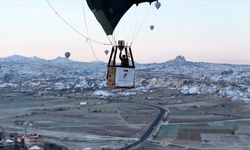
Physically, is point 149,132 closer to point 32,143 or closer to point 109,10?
point 32,143

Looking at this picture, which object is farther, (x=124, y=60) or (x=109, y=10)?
(x=124, y=60)

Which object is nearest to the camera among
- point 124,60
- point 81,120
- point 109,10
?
A: point 109,10

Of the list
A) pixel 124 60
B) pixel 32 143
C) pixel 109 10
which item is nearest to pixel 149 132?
pixel 32 143

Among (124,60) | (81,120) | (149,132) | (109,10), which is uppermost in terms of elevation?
(109,10)

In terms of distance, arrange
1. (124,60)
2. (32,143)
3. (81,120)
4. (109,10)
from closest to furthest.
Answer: (109,10) → (124,60) → (32,143) → (81,120)

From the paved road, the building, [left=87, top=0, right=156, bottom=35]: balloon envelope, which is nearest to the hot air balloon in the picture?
[left=87, top=0, right=156, bottom=35]: balloon envelope

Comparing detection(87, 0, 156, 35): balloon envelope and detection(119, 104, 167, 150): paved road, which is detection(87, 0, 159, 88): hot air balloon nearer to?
detection(87, 0, 156, 35): balloon envelope

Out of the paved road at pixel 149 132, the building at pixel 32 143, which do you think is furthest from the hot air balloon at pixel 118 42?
the paved road at pixel 149 132

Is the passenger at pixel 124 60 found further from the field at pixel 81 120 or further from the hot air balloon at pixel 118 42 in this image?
the field at pixel 81 120

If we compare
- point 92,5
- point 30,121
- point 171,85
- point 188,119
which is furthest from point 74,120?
point 171,85
